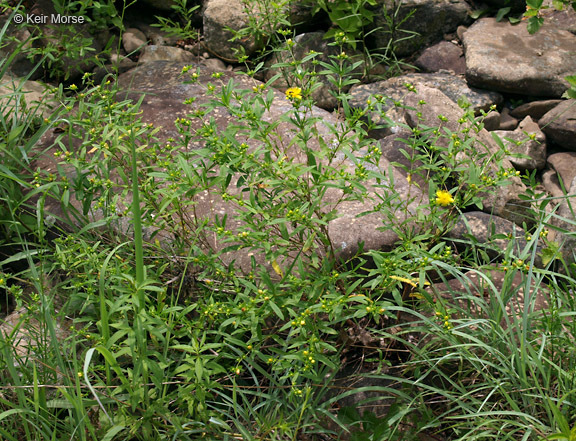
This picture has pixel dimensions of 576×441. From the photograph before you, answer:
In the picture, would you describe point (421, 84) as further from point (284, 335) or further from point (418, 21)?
point (284, 335)

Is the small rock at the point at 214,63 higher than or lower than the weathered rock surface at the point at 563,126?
higher

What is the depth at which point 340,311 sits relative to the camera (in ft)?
6.72

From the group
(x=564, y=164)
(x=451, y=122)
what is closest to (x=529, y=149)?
(x=564, y=164)

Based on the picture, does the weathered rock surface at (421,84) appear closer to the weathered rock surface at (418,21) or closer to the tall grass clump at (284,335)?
the weathered rock surface at (418,21)

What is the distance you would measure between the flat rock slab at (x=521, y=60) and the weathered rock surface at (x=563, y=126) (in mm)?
215

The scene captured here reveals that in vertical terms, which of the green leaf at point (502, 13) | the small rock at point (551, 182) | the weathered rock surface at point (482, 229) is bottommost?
the small rock at point (551, 182)

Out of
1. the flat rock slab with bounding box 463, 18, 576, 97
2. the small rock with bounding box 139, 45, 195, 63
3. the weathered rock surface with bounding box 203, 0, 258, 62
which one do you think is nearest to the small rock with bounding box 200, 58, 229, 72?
the weathered rock surface with bounding box 203, 0, 258, 62

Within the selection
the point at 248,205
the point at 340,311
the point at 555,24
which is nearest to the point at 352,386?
the point at 340,311

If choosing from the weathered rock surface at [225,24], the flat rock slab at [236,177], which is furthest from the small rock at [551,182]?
the weathered rock surface at [225,24]

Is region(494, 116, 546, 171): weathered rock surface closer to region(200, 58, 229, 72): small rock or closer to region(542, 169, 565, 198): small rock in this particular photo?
region(542, 169, 565, 198): small rock

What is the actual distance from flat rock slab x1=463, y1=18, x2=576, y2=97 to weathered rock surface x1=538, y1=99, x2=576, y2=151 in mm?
215

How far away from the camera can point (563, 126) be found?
3658 millimetres

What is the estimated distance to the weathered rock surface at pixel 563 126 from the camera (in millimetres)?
3641

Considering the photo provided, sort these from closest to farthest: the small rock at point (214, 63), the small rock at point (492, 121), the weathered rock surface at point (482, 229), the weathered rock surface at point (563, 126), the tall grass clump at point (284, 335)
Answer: the tall grass clump at point (284, 335) → the weathered rock surface at point (482, 229) → the weathered rock surface at point (563, 126) → the small rock at point (492, 121) → the small rock at point (214, 63)
